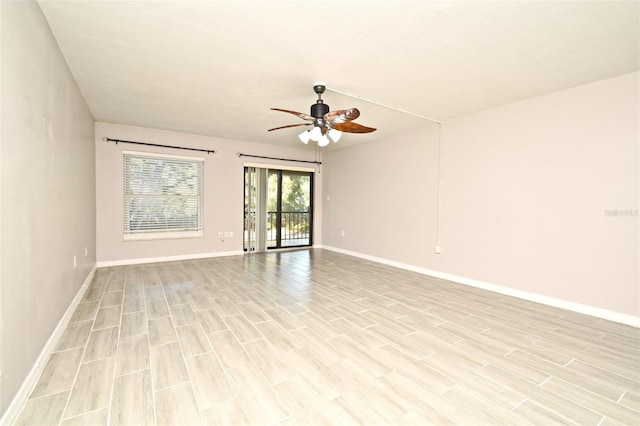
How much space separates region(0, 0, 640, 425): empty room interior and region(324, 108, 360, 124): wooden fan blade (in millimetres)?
31

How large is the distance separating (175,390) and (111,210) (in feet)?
14.4

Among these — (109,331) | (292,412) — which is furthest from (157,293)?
(292,412)

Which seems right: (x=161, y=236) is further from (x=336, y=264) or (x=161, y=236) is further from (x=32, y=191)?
(x=32, y=191)

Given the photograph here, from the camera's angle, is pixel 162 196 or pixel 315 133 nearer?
pixel 315 133

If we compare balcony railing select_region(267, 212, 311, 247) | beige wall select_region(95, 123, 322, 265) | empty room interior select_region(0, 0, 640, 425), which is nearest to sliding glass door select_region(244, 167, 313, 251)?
balcony railing select_region(267, 212, 311, 247)

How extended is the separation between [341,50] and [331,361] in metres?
2.54

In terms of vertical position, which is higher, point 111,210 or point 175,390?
point 111,210

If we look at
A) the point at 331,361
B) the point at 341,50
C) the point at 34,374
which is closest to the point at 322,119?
the point at 341,50

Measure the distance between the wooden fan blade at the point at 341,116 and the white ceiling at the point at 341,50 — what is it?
38 centimetres

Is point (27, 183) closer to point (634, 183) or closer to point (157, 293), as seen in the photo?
point (157, 293)

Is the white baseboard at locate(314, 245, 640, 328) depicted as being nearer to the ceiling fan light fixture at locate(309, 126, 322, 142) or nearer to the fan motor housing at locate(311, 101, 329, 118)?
the ceiling fan light fixture at locate(309, 126, 322, 142)

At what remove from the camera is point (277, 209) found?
6965 mm

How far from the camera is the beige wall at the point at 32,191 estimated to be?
146cm

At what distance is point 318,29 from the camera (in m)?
2.17
